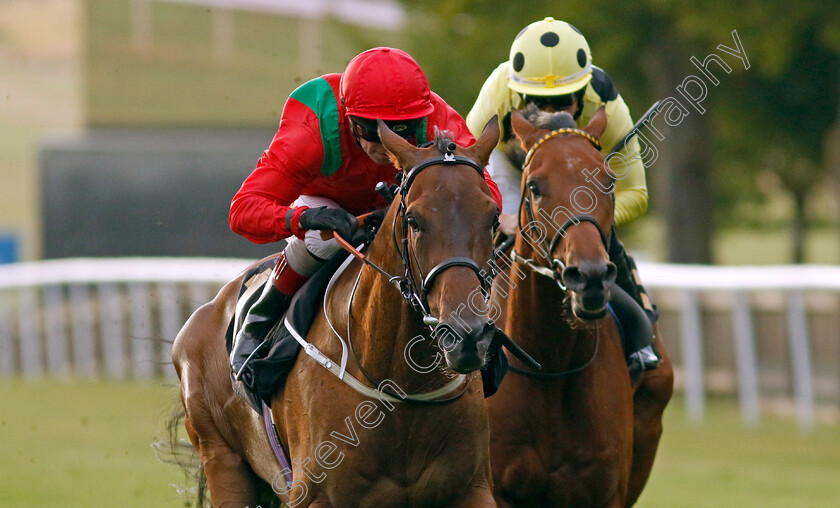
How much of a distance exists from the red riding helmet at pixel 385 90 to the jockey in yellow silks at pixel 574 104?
3.35ft

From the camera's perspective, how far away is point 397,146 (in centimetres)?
363

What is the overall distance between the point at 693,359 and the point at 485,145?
809 centimetres

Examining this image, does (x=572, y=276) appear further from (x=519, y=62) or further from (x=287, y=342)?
(x=519, y=62)

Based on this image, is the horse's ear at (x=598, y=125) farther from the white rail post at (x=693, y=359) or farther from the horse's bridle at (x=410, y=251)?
the white rail post at (x=693, y=359)

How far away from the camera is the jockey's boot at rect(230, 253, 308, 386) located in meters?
4.41

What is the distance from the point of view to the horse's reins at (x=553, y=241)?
418cm

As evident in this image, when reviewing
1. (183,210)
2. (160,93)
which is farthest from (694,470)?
(160,93)

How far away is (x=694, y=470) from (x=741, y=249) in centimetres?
3200

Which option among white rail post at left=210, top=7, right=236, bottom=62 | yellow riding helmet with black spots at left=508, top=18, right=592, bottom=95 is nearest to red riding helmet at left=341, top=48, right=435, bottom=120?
yellow riding helmet with black spots at left=508, top=18, right=592, bottom=95

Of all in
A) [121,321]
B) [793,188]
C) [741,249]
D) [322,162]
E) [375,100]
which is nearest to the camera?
[375,100]

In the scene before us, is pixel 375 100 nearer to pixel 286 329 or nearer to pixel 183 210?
pixel 286 329

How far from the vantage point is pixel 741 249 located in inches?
1583

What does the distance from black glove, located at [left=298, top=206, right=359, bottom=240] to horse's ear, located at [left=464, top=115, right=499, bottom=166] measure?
443mm

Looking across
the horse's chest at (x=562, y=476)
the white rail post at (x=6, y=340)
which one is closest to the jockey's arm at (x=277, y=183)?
the horse's chest at (x=562, y=476)
